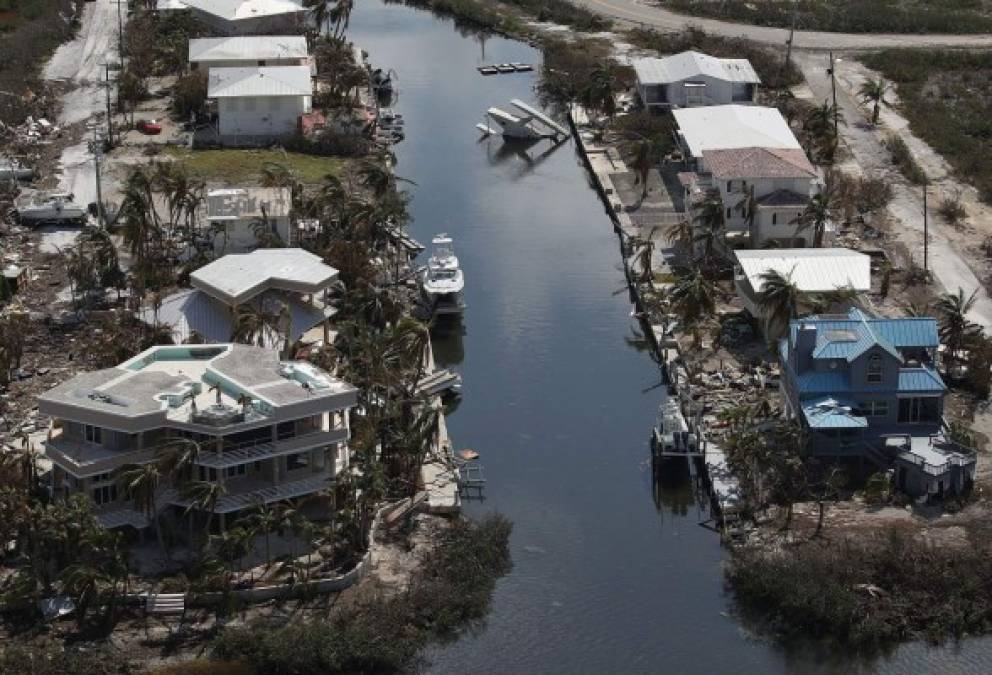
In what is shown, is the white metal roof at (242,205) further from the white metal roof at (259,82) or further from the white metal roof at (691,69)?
the white metal roof at (691,69)

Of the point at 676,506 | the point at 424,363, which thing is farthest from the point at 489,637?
the point at 424,363

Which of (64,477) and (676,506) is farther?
(676,506)

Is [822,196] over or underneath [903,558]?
over

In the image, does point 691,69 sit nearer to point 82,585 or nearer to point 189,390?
point 189,390

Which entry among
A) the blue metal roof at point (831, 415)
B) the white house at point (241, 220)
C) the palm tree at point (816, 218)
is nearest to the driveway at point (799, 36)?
the palm tree at point (816, 218)

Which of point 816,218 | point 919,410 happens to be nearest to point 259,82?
point 816,218

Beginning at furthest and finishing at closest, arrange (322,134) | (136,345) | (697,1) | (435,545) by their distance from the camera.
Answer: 1. (697,1)
2. (322,134)
3. (136,345)
4. (435,545)

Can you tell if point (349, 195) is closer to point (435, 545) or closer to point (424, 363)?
point (424, 363)
